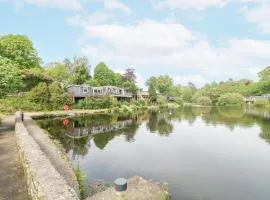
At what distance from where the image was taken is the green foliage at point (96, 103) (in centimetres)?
5197

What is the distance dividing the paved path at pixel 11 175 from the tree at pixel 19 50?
38.4m

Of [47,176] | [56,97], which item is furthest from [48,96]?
[47,176]

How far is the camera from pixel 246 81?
14288 cm

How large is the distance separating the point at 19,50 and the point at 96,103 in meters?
19.4

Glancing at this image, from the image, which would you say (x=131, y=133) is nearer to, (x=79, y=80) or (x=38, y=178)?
(x=38, y=178)

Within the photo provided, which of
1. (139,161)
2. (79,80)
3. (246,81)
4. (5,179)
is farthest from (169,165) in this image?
(246,81)

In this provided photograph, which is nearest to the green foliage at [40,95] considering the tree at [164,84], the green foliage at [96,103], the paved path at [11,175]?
the green foliage at [96,103]

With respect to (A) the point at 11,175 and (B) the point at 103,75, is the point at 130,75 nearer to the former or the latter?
(B) the point at 103,75

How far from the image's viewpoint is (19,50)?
50.6 meters

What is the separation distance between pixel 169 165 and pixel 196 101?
96.8 m

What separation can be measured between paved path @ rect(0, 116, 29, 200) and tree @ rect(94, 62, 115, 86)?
6296 cm

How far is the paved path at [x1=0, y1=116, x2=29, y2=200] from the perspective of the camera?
8.86 metres

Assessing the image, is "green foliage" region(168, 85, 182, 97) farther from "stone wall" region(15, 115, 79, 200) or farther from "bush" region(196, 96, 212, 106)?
"stone wall" region(15, 115, 79, 200)

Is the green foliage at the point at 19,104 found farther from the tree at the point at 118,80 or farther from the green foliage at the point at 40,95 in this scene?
the tree at the point at 118,80
